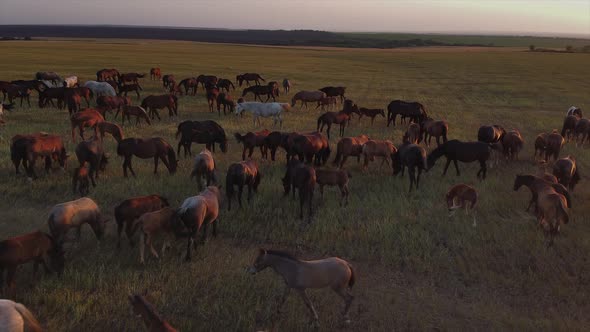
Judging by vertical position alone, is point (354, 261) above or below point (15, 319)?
below

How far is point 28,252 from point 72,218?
132cm

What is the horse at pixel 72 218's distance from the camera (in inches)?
309

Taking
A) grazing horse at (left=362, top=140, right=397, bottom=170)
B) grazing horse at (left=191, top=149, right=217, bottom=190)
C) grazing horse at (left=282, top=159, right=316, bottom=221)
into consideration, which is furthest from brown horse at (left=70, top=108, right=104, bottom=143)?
grazing horse at (left=362, top=140, right=397, bottom=170)

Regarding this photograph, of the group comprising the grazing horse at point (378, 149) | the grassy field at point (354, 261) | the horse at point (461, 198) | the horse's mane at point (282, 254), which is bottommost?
the grassy field at point (354, 261)

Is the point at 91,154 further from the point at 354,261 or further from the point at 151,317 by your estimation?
the point at 151,317

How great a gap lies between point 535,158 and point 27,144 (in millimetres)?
15713

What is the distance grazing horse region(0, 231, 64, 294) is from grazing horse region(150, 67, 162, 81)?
3145cm

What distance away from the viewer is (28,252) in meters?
6.79

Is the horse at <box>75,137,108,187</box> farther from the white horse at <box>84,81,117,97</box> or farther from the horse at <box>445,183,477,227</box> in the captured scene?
the white horse at <box>84,81,117,97</box>

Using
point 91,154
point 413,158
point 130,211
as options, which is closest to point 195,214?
point 130,211

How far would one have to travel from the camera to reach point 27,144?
1164 centimetres

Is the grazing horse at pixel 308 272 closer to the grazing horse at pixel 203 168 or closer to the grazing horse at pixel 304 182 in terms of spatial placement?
the grazing horse at pixel 304 182

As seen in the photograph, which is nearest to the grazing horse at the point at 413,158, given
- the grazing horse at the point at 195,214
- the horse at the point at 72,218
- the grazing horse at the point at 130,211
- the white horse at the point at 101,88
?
the grazing horse at the point at 195,214

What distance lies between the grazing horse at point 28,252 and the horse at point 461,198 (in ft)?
26.0
